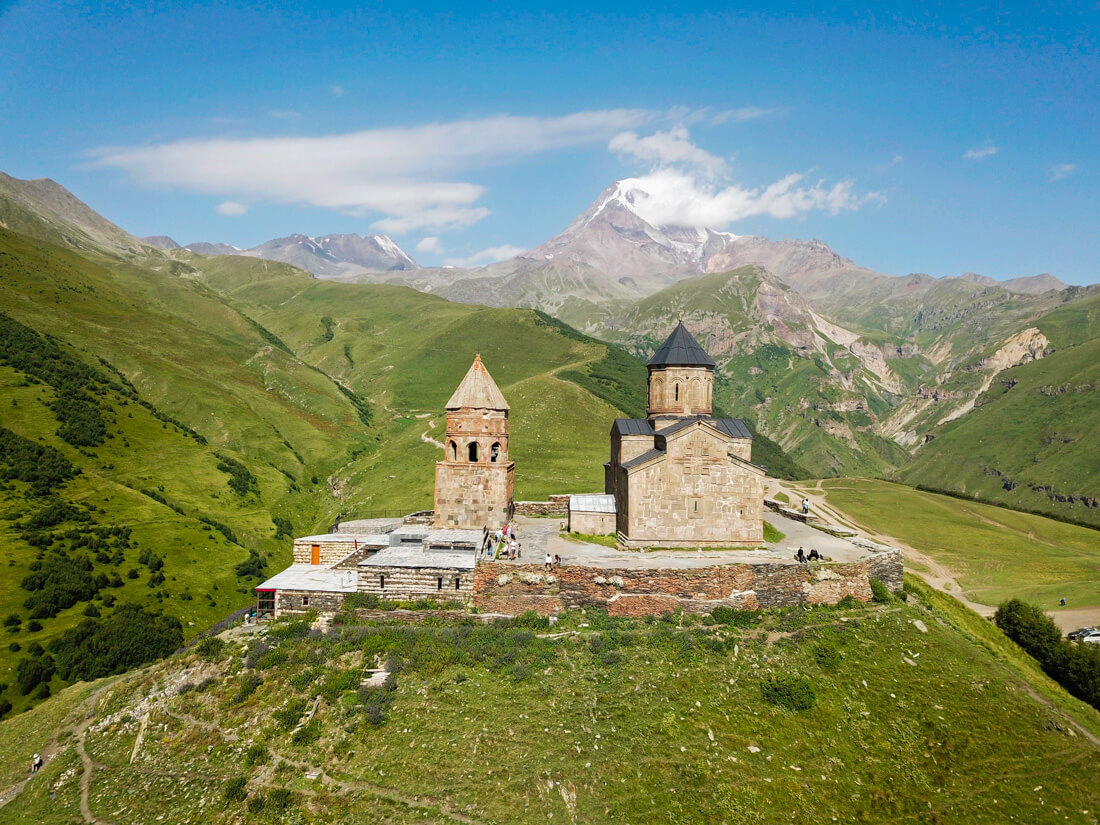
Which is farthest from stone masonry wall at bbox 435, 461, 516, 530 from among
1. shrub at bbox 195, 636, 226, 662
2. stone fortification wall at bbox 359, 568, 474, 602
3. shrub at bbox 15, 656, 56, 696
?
shrub at bbox 15, 656, 56, 696

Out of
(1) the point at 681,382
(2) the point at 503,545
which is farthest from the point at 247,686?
(1) the point at 681,382

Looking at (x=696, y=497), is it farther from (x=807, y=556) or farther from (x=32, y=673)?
(x=32, y=673)

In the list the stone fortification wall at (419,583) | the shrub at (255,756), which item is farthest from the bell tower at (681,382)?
the shrub at (255,756)

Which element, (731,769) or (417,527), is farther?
(417,527)

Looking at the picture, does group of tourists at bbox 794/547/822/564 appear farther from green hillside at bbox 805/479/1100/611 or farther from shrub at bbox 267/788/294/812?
green hillside at bbox 805/479/1100/611

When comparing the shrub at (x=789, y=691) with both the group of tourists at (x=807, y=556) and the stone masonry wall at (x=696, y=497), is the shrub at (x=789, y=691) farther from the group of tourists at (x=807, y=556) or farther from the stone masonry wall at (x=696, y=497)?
the stone masonry wall at (x=696, y=497)

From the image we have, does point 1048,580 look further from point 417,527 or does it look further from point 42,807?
point 42,807

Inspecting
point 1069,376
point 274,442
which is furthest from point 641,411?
point 1069,376
